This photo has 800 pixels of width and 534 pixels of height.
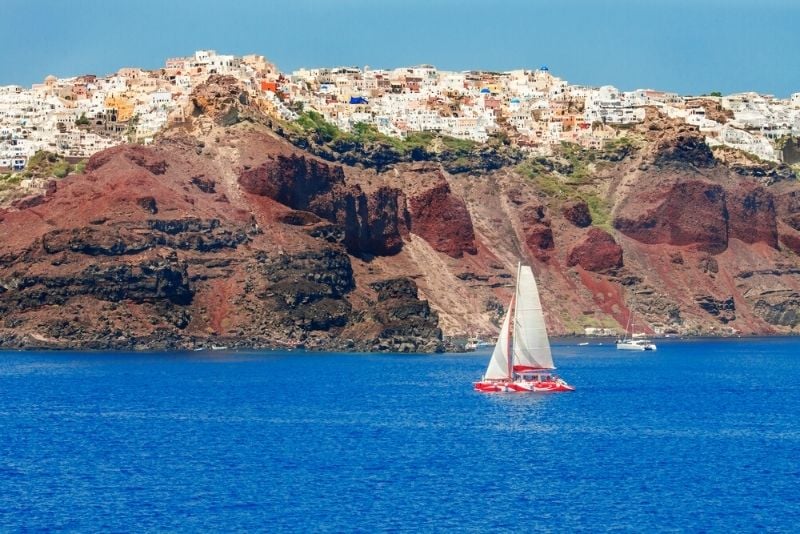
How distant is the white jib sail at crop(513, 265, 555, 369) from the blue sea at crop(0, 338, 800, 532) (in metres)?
3.01

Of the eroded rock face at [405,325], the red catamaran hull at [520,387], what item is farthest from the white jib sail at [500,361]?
the eroded rock face at [405,325]

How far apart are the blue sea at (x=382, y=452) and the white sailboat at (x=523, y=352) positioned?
1.35 metres

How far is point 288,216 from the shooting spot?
200m

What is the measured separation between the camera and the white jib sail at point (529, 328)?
121 meters

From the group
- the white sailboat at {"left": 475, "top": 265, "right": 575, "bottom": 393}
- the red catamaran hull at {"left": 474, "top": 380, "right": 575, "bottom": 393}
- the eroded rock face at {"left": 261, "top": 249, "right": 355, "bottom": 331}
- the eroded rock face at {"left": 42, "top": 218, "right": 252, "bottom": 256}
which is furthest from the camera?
the eroded rock face at {"left": 261, "top": 249, "right": 355, "bottom": 331}

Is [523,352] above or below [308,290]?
below

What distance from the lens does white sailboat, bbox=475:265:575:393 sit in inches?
4754

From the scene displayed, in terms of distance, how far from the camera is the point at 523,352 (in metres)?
123

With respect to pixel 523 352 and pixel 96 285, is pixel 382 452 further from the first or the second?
pixel 96 285

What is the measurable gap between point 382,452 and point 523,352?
32187 mm

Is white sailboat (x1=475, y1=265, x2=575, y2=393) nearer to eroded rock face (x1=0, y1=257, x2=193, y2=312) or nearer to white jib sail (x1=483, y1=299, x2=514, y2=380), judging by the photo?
white jib sail (x1=483, y1=299, x2=514, y2=380)

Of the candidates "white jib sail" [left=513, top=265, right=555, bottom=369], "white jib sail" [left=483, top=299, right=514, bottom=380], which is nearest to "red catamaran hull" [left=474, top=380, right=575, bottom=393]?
"white jib sail" [left=483, top=299, right=514, bottom=380]

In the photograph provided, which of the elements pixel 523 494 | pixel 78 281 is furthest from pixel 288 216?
pixel 523 494

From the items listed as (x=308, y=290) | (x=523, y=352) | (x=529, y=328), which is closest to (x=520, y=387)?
(x=523, y=352)
